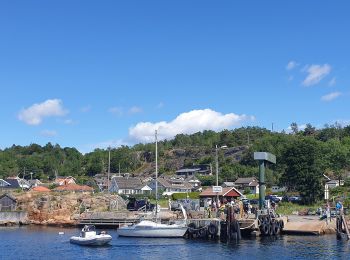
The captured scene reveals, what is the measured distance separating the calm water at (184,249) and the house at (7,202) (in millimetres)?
32050

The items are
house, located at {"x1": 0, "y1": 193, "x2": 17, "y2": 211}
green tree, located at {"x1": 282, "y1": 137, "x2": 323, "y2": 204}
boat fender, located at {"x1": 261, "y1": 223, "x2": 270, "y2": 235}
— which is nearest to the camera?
boat fender, located at {"x1": 261, "y1": 223, "x2": 270, "y2": 235}

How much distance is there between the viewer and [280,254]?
43281 mm

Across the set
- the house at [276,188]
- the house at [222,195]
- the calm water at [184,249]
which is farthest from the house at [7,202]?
the house at [276,188]

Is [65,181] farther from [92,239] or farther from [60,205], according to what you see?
[92,239]

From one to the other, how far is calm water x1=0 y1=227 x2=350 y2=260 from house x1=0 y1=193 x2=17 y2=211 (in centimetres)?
3205

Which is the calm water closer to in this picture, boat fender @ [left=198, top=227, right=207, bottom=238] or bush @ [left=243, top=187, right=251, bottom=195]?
boat fender @ [left=198, top=227, right=207, bottom=238]

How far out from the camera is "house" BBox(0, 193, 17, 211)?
8800cm

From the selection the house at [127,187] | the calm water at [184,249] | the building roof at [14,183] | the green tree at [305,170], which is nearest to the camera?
the calm water at [184,249]

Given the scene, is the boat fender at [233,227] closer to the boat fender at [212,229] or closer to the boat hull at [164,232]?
the boat fender at [212,229]

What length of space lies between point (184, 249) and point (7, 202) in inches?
1982

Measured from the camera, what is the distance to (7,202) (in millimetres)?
88312

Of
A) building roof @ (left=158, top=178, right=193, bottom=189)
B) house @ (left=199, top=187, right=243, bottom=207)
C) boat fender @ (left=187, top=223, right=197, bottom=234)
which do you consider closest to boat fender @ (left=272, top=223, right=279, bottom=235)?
boat fender @ (left=187, top=223, right=197, bottom=234)

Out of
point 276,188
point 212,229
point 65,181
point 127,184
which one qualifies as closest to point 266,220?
point 212,229

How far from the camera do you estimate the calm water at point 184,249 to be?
143 feet
